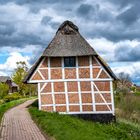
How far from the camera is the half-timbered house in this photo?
3203 cm

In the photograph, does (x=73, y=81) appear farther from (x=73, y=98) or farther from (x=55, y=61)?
(x=55, y=61)

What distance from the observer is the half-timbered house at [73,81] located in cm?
3203

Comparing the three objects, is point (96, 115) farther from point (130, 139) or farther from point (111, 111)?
point (130, 139)

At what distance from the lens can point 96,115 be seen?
3200 cm

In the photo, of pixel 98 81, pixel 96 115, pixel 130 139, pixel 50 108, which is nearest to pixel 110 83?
pixel 98 81

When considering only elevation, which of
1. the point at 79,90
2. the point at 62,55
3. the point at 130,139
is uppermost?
the point at 62,55

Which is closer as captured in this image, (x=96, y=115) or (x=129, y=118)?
(x=96, y=115)

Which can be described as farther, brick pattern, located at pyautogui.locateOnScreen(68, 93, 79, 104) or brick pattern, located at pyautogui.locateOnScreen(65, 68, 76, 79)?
brick pattern, located at pyautogui.locateOnScreen(65, 68, 76, 79)

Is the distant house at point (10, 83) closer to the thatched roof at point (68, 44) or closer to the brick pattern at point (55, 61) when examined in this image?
the thatched roof at point (68, 44)

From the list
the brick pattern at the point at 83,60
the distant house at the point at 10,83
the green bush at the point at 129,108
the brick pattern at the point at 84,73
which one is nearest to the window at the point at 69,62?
the brick pattern at the point at 83,60

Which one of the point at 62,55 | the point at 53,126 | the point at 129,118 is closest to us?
the point at 53,126

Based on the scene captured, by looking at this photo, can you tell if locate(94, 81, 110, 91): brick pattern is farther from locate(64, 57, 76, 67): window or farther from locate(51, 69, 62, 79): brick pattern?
locate(51, 69, 62, 79): brick pattern

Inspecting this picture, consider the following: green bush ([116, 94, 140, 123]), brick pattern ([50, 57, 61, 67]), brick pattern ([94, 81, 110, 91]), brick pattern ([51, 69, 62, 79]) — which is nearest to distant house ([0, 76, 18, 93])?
green bush ([116, 94, 140, 123])

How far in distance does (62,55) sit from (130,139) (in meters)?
13.1
